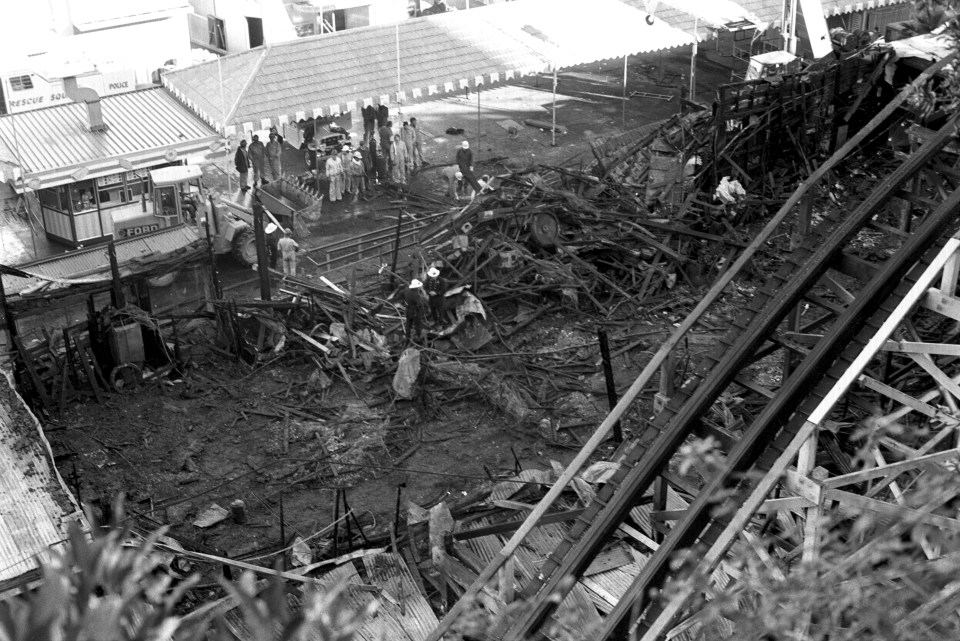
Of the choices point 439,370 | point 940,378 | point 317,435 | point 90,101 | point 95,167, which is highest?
point 940,378

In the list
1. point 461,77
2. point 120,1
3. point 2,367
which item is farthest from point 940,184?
point 120,1

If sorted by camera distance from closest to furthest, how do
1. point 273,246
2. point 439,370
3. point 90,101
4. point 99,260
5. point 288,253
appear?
point 439,370, point 99,260, point 288,253, point 273,246, point 90,101

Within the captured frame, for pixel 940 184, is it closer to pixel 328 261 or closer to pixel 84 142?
pixel 328 261

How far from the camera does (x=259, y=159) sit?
26828 millimetres

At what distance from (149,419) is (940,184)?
40.1ft

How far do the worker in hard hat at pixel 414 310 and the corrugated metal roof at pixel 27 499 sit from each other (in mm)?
6852

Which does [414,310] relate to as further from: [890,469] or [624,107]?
[624,107]

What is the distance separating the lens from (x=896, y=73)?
2356cm

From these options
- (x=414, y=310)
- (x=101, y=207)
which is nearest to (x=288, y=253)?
(x=414, y=310)

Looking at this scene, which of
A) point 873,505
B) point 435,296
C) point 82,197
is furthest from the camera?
point 82,197

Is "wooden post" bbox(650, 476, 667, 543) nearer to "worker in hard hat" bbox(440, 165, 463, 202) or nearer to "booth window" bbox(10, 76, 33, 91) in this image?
"worker in hard hat" bbox(440, 165, 463, 202)

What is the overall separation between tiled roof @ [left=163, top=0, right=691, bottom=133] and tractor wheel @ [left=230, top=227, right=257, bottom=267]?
341 cm

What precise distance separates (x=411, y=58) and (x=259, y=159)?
4.60 metres

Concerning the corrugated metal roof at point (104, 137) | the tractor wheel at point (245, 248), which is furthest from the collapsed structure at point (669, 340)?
the corrugated metal roof at point (104, 137)
